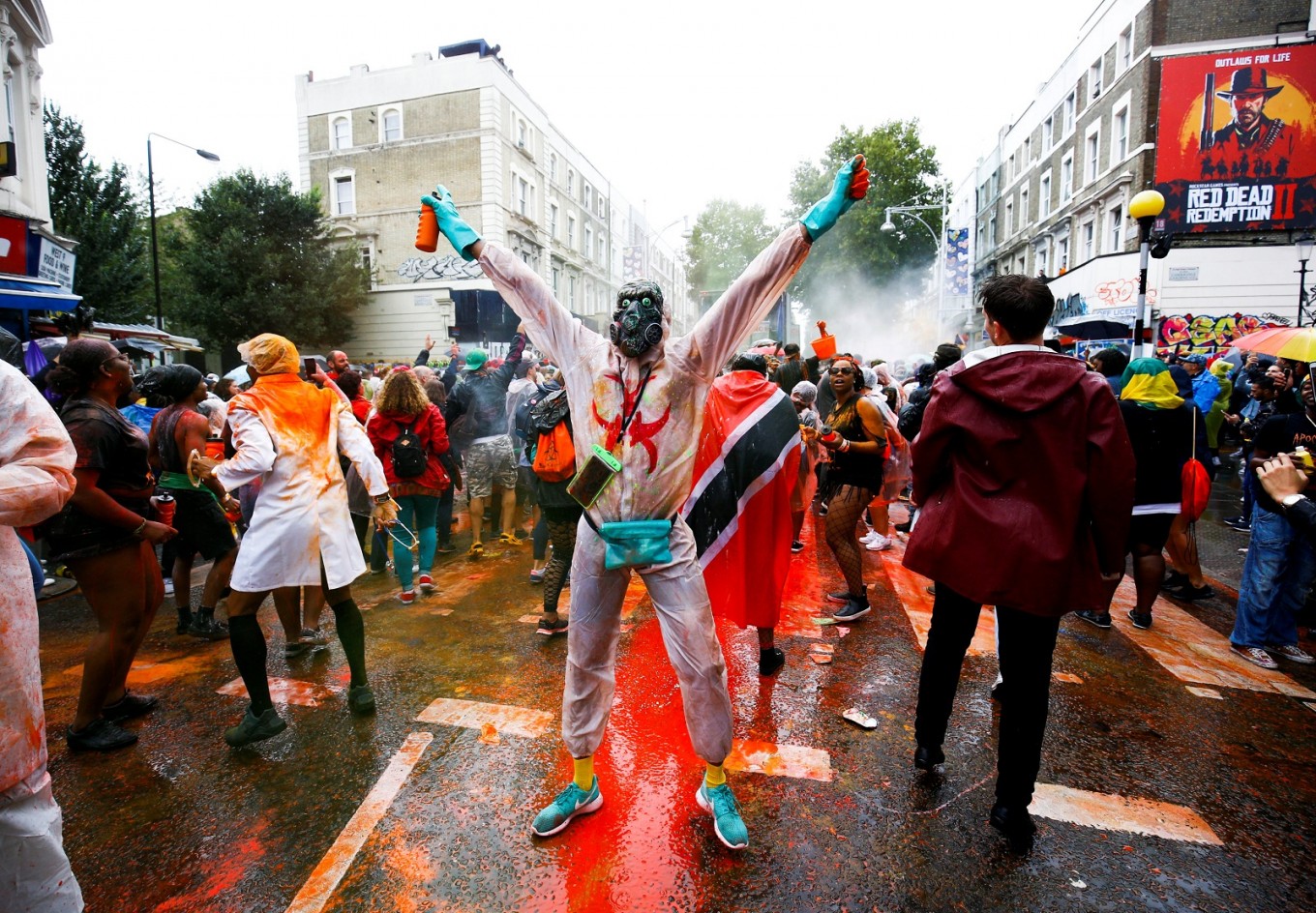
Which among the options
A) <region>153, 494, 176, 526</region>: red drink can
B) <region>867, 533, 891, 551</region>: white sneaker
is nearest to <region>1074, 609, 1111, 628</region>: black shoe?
<region>867, 533, 891, 551</region>: white sneaker

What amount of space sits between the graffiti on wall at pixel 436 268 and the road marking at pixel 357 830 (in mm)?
28705

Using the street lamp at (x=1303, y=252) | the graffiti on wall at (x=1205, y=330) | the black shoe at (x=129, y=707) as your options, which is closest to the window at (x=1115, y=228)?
the graffiti on wall at (x=1205, y=330)

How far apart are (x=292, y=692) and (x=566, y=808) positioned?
2.22 meters

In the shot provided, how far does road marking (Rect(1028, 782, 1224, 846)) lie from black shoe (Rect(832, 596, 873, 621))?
2120 mm

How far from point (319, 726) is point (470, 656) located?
1.04 m

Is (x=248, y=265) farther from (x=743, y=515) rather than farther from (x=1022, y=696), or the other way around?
(x=1022, y=696)

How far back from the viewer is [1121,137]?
900 inches

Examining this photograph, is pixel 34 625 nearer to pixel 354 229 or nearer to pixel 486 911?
pixel 486 911

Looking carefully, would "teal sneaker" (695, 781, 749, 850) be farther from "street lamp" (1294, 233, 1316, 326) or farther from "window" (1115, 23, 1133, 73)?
"window" (1115, 23, 1133, 73)

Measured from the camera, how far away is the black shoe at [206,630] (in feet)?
15.8

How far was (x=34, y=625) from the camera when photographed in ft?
6.23

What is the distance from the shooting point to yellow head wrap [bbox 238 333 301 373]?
140 inches

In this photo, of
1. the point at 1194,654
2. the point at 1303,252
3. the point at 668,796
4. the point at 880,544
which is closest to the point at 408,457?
the point at 668,796

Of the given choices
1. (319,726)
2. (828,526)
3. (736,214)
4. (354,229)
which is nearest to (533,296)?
(319,726)
